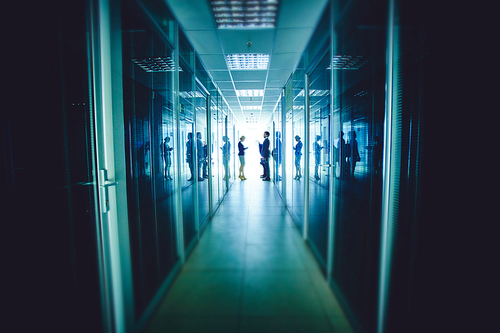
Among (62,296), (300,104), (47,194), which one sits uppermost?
(300,104)

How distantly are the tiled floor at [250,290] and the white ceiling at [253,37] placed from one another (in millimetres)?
3077

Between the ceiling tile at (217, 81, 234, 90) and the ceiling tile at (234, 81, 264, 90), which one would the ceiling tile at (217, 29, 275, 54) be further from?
the ceiling tile at (234, 81, 264, 90)

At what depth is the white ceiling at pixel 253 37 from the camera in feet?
9.00

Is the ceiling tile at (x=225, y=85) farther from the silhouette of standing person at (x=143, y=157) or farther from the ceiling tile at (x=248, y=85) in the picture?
the silhouette of standing person at (x=143, y=157)

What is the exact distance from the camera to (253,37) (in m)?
3.62

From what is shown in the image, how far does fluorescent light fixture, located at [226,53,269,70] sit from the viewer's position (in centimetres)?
448

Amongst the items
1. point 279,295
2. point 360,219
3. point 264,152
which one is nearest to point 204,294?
point 279,295

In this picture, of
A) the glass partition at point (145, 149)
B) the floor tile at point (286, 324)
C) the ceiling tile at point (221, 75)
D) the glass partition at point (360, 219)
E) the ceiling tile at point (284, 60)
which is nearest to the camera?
the floor tile at point (286, 324)

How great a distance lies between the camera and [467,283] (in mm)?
1998

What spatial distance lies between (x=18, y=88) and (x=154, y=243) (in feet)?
10.6

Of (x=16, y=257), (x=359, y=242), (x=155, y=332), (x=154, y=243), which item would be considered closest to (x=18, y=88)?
(x=16, y=257)

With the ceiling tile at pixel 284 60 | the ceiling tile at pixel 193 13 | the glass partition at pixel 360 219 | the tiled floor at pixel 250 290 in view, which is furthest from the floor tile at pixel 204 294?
the ceiling tile at pixel 284 60

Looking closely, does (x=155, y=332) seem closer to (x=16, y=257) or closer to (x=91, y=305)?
(x=91, y=305)

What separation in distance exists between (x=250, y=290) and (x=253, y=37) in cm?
365
